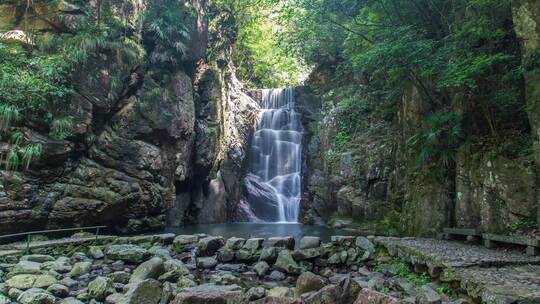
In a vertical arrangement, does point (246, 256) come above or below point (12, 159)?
below

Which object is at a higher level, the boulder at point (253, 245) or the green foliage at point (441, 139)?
the green foliage at point (441, 139)

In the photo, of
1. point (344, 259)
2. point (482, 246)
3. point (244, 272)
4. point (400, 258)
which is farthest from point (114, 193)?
point (482, 246)

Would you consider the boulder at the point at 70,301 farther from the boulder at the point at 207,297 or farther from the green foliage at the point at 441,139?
the green foliage at the point at 441,139

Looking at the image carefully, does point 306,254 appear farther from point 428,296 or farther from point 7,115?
point 7,115

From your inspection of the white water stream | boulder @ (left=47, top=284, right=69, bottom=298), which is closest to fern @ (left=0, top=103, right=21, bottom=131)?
boulder @ (left=47, top=284, right=69, bottom=298)

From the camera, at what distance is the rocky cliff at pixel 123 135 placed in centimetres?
1208

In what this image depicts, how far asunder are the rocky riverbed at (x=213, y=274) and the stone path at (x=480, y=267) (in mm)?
327

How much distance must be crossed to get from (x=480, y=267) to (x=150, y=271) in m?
6.10

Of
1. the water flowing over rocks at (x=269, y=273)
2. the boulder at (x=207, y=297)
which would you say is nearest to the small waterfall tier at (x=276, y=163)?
the water flowing over rocks at (x=269, y=273)

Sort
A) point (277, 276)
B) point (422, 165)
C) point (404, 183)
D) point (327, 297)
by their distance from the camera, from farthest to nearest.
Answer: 1. point (404, 183)
2. point (422, 165)
3. point (277, 276)
4. point (327, 297)

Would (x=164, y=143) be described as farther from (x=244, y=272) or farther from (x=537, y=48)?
(x=537, y=48)

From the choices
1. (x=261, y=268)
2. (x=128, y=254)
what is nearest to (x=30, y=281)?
(x=128, y=254)

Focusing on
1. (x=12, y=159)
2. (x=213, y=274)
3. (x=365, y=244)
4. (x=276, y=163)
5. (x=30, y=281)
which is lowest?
(x=213, y=274)

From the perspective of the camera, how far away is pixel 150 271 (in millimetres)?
7535
